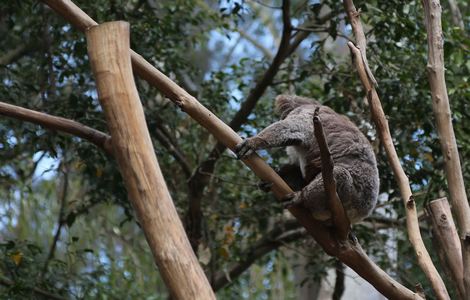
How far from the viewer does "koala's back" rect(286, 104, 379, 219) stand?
4.91 m

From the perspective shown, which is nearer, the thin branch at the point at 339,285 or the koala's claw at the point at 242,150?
the koala's claw at the point at 242,150

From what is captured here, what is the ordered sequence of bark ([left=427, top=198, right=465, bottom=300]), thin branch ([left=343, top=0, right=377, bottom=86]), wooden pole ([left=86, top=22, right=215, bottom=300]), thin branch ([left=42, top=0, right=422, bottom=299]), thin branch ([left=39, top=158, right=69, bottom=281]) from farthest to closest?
thin branch ([left=39, top=158, right=69, bottom=281]), thin branch ([left=343, top=0, right=377, bottom=86]), bark ([left=427, top=198, right=465, bottom=300]), thin branch ([left=42, top=0, right=422, bottom=299]), wooden pole ([left=86, top=22, right=215, bottom=300])

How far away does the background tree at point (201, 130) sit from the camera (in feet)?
19.7

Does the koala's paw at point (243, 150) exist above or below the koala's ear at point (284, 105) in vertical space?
below

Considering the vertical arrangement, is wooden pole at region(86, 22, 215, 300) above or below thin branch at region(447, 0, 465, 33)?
below

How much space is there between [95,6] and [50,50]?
92cm

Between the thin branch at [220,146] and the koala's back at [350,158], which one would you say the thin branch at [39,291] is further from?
the koala's back at [350,158]

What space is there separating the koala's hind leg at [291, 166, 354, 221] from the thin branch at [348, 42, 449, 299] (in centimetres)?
38

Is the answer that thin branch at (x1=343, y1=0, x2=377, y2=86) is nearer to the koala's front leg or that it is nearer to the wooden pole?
the koala's front leg

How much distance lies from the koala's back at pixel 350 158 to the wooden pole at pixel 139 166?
1.83 metres

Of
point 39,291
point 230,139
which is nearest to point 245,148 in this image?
point 230,139

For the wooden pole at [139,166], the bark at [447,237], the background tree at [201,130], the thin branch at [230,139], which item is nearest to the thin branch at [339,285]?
the background tree at [201,130]

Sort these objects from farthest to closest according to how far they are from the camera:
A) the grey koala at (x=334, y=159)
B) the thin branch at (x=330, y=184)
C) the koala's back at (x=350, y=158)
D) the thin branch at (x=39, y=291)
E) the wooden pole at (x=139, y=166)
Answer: the thin branch at (x=39, y=291), the koala's back at (x=350, y=158), the grey koala at (x=334, y=159), the thin branch at (x=330, y=184), the wooden pole at (x=139, y=166)

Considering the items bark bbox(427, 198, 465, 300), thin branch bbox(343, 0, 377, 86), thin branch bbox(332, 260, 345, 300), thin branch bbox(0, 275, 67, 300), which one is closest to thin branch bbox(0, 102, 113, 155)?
thin branch bbox(343, 0, 377, 86)
